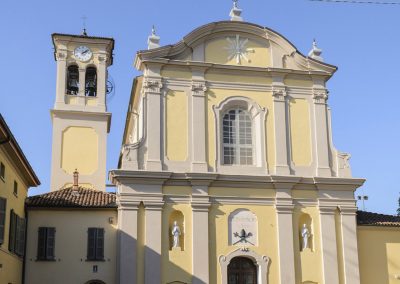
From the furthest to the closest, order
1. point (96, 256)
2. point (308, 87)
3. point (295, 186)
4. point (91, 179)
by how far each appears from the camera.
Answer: point (91, 179) < point (308, 87) < point (295, 186) < point (96, 256)

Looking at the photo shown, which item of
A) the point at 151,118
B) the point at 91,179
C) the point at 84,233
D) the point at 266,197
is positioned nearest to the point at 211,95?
the point at 151,118

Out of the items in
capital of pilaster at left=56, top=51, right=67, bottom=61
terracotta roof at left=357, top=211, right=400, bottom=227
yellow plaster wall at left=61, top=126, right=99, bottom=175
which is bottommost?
terracotta roof at left=357, top=211, right=400, bottom=227

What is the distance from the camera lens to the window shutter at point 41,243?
23062 mm

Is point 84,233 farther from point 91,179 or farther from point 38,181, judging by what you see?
point 91,179

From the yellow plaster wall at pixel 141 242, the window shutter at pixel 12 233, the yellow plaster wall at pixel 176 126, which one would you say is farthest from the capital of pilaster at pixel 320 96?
the window shutter at pixel 12 233

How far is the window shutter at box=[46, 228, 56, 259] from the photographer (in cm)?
2306

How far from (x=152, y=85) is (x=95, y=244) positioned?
662 centimetres

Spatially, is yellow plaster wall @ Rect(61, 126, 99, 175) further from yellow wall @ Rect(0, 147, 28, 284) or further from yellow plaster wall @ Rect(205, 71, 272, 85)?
yellow plaster wall @ Rect(205, 71, 272, 85)

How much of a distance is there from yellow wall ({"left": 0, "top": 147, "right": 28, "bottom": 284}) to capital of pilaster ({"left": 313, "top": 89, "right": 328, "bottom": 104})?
12441mm

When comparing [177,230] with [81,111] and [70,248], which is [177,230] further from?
[81,111]

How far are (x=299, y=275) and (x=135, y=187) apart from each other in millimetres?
7179

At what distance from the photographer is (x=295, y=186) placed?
976 inches

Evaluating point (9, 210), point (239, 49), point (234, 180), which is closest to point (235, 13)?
point (239, 49)

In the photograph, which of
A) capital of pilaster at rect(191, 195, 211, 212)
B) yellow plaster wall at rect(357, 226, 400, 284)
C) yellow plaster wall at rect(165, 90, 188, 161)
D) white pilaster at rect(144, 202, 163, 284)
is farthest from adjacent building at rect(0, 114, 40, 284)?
yellow plaster wall at rect(357, 226, 400, 284)
